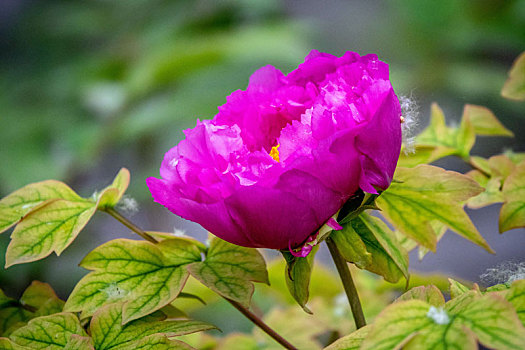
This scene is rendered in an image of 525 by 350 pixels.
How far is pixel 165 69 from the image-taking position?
130 cm

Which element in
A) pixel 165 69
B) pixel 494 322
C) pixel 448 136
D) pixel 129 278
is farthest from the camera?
pixel 165 69

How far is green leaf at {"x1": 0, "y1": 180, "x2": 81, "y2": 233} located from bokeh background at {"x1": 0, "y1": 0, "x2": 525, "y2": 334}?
2.55 ft

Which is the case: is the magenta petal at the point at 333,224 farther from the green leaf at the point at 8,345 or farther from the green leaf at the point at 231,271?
the green leaf at the point at 8,345

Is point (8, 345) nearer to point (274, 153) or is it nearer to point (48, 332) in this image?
point (48, 332)

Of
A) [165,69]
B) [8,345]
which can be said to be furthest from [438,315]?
[165,69]

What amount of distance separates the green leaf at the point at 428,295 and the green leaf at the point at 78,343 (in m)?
0.17

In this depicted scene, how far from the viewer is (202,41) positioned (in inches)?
58.4

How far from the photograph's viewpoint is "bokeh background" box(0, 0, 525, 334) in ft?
4.23

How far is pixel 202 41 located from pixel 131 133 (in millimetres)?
388

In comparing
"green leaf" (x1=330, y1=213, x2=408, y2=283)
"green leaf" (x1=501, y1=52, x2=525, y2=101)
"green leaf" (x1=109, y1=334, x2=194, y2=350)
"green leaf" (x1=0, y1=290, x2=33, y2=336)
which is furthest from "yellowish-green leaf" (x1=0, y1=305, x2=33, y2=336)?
"green leaf" (x1=501, y1=52, x2=525, y2=101)

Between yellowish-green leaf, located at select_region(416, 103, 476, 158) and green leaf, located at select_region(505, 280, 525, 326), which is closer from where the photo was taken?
green leaf, located at select_region(505, 280, 525, 326)

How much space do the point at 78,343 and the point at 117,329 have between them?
23 mm

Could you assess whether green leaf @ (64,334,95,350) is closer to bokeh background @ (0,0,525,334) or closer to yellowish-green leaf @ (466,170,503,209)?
→ yellowish-green leaf @ (466,170,503,209)

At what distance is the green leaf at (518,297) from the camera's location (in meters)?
0.23
